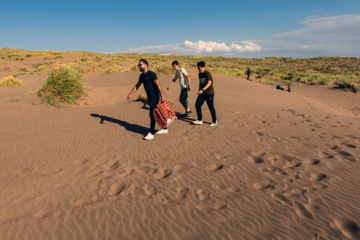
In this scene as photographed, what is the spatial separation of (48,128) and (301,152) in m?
6.48

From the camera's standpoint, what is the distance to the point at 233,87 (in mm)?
13758

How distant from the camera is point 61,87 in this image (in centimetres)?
883

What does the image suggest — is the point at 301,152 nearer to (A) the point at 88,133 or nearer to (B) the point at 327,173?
(B) the point at 327,173

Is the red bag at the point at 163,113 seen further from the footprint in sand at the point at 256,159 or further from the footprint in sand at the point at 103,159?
the footprint in sand at the point at 256,159

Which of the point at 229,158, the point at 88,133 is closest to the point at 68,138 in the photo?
the point at 88,133

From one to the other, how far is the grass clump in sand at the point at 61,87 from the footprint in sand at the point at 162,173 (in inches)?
251

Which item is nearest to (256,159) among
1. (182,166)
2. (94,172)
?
(182,166)

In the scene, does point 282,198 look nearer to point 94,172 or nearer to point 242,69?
point 94,172

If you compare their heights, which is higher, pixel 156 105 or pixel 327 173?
pixel 156 105

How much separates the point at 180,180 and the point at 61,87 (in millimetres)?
7620

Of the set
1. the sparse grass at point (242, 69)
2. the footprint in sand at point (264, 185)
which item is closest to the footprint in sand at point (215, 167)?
the footprint in sand at point (264, 185)

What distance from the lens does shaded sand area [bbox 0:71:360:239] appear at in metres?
2.47

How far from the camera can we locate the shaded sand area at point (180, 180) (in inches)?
97.2

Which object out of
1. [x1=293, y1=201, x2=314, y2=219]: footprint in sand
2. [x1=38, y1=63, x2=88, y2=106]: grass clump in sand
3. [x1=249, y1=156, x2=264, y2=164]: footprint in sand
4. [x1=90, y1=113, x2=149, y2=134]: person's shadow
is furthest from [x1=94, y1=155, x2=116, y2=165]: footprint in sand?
[x1=38, y1=63, x2=88, y2=106]: grass clump in sand
